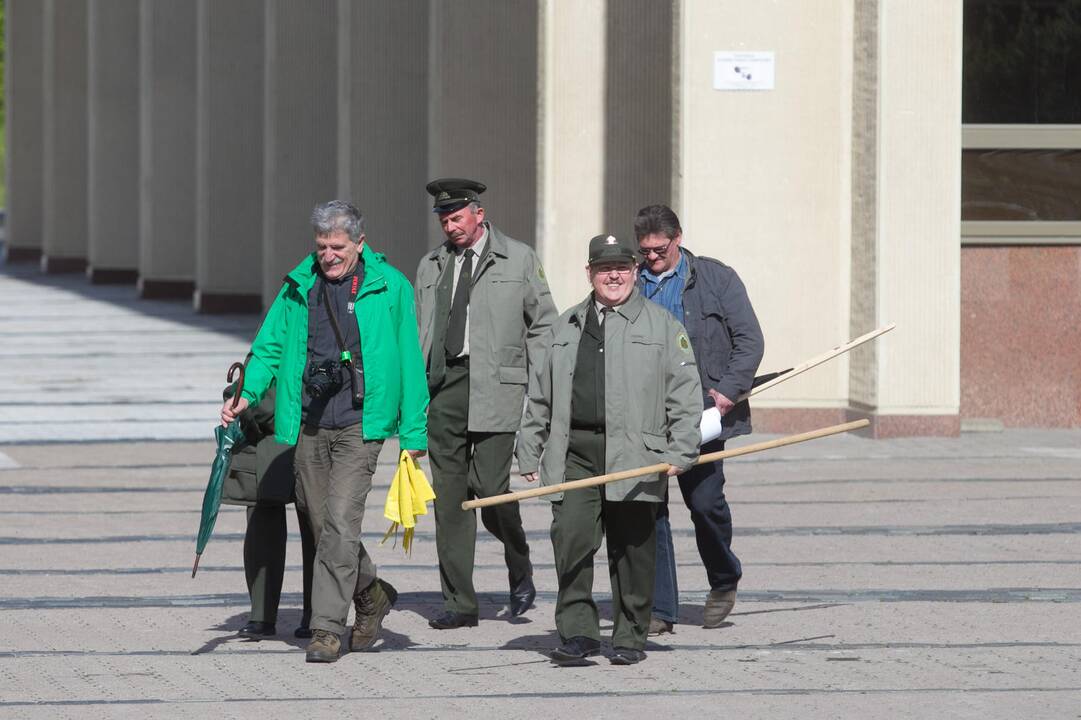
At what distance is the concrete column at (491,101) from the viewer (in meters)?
19.4

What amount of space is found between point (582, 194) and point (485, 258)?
842 cm

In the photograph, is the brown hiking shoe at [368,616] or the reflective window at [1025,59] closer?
the brown hiking shoe at [368,616]

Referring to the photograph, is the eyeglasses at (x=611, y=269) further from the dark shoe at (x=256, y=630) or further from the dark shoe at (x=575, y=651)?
the dark shoe at (x=256, y=630)

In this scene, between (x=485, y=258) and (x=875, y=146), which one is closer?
(x=485, y=258)

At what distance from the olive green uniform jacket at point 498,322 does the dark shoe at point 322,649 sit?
1344mm

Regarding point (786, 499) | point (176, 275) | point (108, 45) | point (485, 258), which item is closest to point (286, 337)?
point (485, 258)

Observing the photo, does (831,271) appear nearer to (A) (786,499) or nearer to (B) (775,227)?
(B) (775,227)

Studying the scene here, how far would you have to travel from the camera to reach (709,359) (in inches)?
348

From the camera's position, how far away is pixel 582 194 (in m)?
17.5

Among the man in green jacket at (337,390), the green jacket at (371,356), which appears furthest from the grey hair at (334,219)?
the green jacket at (371,356)

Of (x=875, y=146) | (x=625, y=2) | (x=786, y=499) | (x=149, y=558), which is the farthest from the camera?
(x=625, y=2)

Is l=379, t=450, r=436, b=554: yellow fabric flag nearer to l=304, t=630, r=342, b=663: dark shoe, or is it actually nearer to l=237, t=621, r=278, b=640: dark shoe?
l=304, t=630, r=342, b=663: dark shoe

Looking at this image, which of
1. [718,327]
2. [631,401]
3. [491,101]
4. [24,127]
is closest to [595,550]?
[631,401]

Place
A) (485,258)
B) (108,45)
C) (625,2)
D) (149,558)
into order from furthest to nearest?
(108,45) < (625,2) < (149,558) < (485,258)
